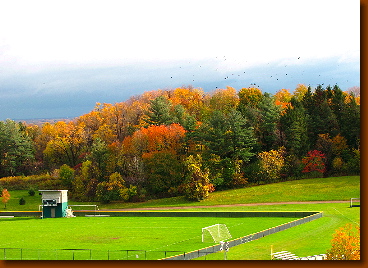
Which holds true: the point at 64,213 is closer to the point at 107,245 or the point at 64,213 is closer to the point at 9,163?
the point at 107,245

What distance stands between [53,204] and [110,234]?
58.2 ft

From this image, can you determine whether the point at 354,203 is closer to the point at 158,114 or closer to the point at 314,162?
the point at 314,162

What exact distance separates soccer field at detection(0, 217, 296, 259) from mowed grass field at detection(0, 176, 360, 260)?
8cm

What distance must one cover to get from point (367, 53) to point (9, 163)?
283 feet

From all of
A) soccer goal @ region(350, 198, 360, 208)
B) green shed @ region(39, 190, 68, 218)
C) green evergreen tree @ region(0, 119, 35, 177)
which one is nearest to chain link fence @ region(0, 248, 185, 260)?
green shed @ region(39, 190, 68, 218)

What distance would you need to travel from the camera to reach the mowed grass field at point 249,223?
34406 mm

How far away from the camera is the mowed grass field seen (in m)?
34.4

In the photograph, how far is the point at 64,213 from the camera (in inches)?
2356

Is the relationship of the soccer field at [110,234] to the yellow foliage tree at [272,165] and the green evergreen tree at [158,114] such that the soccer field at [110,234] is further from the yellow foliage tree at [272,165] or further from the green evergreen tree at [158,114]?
the green evergreen tree at [158,114]

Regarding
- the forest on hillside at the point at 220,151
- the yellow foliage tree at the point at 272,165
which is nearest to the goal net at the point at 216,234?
the forest on hillside at the point at 220,151

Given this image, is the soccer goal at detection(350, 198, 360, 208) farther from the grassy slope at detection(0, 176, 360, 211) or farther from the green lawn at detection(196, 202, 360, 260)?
the green lawn at detection(196, 202, 360, 260)

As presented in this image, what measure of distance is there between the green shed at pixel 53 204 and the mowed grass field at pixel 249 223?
2310 millimetres

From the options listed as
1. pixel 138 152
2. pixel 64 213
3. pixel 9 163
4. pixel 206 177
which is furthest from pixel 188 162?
pixel 9 163

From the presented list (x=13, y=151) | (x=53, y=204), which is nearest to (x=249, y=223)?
(x=53, y=204)
